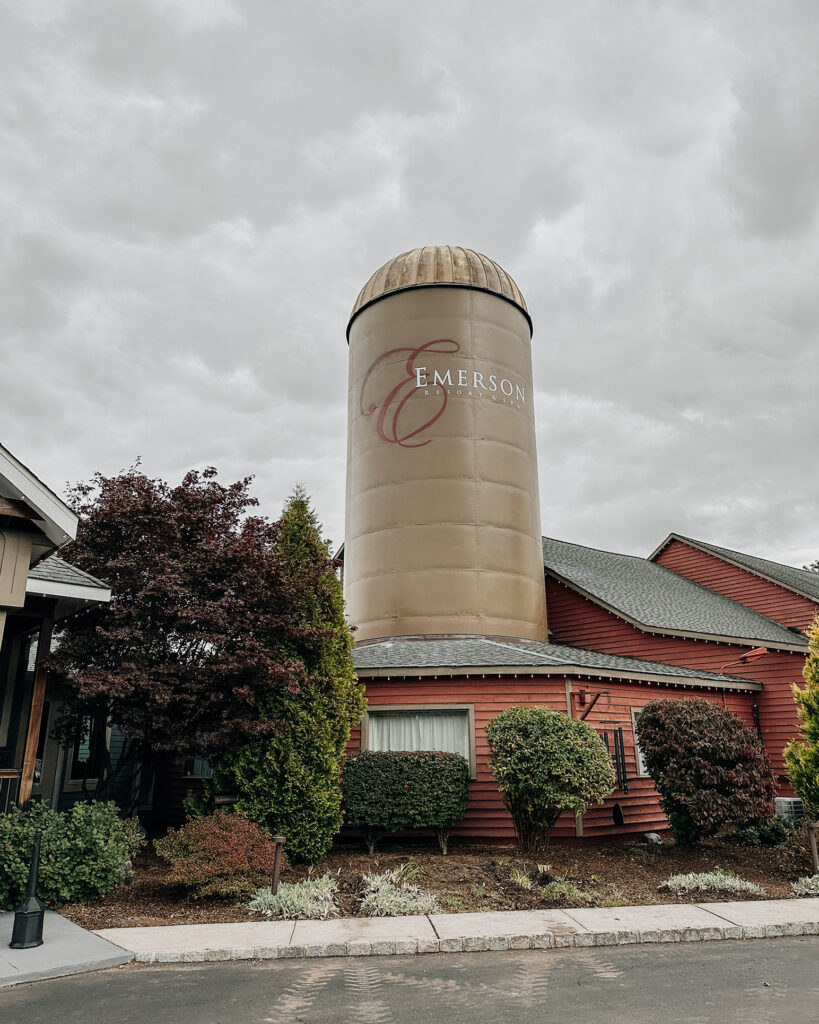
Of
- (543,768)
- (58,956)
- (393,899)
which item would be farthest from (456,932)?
(543,768)

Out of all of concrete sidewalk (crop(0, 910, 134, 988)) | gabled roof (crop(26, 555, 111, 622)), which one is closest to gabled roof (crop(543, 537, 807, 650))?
gabled roof (crop(26, 555, 111, 622))

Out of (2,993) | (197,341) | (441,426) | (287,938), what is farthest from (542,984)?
(197,341)

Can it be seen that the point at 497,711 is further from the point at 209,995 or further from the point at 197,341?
the point at 197,341

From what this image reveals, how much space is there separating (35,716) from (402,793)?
5.99 m

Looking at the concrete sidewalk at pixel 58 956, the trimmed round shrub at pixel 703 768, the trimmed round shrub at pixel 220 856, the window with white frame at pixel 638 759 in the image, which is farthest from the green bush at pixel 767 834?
the concrete sidewalk at pixel 58 956

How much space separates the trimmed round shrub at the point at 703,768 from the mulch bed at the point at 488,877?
0.70 metres

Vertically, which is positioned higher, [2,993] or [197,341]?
[197,341]

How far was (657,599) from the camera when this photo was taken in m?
21.5

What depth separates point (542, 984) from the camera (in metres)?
5.85

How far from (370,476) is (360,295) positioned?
20.0ft

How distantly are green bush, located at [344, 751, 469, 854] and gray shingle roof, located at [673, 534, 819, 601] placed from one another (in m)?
13.8

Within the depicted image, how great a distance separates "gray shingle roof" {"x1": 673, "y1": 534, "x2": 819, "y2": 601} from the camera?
21.4 meters

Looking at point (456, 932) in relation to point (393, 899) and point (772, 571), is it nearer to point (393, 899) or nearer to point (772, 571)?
point (393, 899)

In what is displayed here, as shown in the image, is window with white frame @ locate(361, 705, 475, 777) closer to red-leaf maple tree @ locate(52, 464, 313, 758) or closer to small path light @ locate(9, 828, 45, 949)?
red-leaf maple tree @ locate(52, 464, 313, 758)
